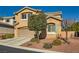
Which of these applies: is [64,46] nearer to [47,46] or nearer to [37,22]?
[47,46]

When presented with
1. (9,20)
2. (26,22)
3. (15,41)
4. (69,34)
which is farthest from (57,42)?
(9,20)

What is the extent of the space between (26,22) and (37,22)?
66 centimetres

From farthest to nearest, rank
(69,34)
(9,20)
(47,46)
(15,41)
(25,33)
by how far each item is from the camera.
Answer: (25,33) → (9,20) → (15,41) → (69,34) → (47,46)

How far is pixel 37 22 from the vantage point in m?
16.3

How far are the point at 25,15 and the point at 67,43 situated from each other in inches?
112

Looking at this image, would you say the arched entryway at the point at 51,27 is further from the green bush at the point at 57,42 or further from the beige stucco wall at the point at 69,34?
the green bush at the point at 57,42

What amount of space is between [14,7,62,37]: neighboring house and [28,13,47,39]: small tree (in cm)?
24

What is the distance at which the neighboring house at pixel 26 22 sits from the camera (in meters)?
16.2

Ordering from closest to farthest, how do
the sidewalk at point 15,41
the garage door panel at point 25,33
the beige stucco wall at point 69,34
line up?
the beige stucco wall at point 69,34 → the sidewalk at point 15,41 → the garage door panel at point 25,33

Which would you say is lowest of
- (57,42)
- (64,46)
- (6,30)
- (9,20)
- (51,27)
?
(64,46)

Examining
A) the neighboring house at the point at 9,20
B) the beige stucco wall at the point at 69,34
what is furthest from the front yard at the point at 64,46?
the neighboring house at the point at 9,20

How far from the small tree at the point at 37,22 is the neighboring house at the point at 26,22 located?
0.78ft
